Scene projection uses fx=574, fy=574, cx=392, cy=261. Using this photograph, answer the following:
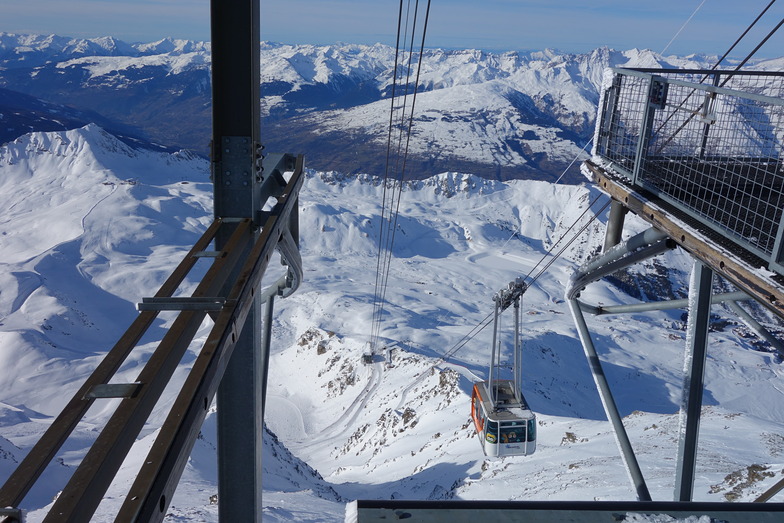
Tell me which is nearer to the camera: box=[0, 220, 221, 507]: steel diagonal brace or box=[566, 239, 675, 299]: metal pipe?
box=[0, 220, 221, 507]: steel diagonal brace

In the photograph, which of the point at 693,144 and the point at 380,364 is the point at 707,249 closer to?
the point at 693,144

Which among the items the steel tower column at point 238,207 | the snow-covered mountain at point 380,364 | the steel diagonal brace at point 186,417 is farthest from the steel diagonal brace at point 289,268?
the snow-covered mountain at point 380,364

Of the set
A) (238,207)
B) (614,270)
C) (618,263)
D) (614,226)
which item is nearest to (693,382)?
(618,263)

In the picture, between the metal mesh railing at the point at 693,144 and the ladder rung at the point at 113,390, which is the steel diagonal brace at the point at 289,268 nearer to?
the ladder rung at the point at 113,390

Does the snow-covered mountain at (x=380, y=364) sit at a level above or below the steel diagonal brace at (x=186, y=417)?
below

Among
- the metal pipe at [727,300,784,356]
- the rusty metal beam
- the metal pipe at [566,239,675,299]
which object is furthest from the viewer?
the metal pipe at [727,300,784,356]

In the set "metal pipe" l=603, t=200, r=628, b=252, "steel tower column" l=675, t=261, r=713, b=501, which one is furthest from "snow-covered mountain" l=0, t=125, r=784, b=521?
"metal pipe" l=603, t=200, r=628, b=252

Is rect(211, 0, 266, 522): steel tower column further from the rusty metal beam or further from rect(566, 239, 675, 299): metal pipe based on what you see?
rect(566, 239, 675, 299): metal pipe
